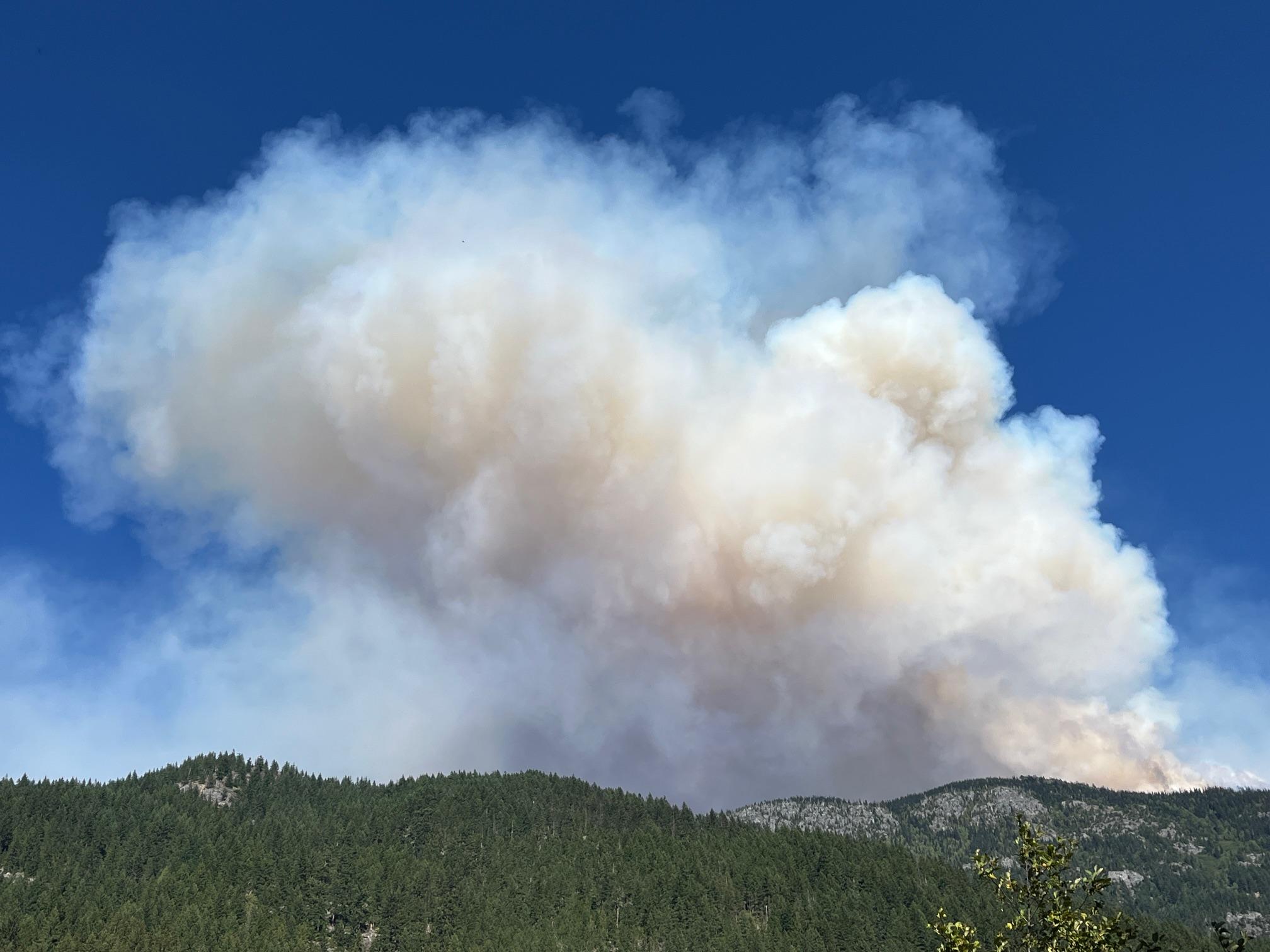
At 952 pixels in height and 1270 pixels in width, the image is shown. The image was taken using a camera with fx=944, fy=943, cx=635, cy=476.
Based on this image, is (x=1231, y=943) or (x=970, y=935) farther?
(x=970, y=935)

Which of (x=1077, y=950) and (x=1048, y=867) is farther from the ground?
(x=1048, y=867)

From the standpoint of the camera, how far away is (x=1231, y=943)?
30703 mm

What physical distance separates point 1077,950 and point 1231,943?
5.60m

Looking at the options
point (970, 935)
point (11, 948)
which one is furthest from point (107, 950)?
point (970, 935)

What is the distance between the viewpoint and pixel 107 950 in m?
200

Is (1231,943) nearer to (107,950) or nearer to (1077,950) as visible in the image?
(1077,950)

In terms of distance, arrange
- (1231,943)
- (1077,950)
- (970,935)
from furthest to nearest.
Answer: (970,935) → (1077,950) → (1231,943)

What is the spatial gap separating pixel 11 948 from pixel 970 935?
232 meters

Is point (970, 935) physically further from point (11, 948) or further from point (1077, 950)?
point (11, 948)

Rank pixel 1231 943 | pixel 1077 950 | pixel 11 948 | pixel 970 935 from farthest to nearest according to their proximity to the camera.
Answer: pixel 11 948, pixel 970 935, pixel 1077 950, pixel 1231 943

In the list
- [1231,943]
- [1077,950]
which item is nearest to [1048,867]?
[1077,950]

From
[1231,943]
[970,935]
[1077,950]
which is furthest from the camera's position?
[970,935]

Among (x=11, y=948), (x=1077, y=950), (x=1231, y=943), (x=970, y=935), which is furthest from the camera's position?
(x=11, y=948)

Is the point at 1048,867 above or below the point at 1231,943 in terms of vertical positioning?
above
